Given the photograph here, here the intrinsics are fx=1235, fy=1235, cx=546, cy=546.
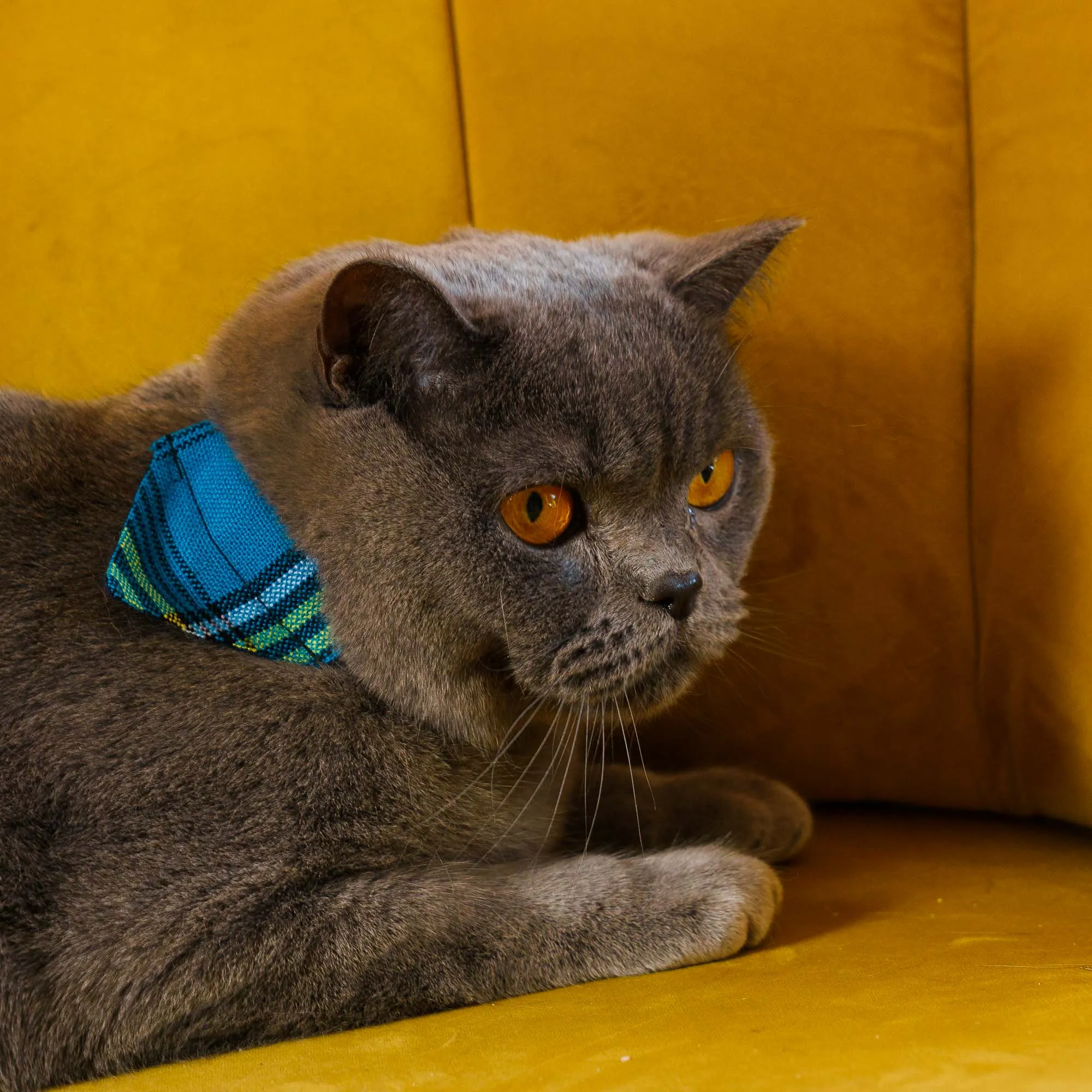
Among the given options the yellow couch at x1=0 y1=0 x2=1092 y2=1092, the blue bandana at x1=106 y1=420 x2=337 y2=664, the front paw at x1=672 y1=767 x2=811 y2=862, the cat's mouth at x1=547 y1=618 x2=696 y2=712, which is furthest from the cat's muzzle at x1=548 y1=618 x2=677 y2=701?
the yellow couch at x1=0 y1=0 x2=1092 y2=1092

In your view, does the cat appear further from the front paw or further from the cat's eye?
the front paw

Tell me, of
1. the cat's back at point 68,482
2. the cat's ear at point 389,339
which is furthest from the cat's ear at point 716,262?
the cat's back at point 68,482

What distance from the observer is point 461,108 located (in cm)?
151

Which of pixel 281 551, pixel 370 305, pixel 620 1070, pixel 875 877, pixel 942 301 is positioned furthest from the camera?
pixel 942 301

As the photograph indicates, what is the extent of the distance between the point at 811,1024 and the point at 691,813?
50 cm

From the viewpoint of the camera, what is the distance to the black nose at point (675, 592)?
1025 millimetres

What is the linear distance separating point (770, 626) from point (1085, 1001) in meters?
0.69

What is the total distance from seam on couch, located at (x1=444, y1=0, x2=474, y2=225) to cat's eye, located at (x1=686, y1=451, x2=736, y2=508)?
54cm

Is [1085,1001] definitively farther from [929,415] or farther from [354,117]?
[354,117]

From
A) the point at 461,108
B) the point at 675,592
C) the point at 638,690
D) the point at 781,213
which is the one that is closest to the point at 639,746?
the point at 638,690

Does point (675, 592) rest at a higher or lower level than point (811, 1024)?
higher

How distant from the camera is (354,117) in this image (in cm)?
148

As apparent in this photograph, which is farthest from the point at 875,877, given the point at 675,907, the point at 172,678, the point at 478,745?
the point at 172,678

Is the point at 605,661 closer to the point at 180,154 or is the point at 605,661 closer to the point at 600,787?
the point at 600,787
